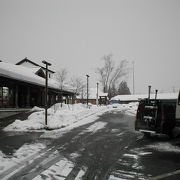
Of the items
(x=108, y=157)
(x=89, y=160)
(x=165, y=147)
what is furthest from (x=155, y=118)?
(x=89, y=160)

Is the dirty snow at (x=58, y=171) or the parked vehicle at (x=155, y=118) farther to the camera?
the parked vehicle at (x=155, y=118)

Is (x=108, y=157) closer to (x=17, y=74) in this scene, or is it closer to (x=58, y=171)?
(x=58, y=171)

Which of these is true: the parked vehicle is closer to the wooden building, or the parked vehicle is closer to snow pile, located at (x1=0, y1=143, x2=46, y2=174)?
snow pile, located at (x1=0, y1=143, x2=46, y2=174)

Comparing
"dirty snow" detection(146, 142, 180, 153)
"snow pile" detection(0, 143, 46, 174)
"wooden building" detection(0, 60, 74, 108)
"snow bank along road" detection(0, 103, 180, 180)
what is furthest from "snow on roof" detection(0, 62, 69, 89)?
"dirty snow" detection(146, 142, 180, 153)

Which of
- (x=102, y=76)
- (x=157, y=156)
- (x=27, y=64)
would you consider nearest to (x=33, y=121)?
(x=157, y=156)

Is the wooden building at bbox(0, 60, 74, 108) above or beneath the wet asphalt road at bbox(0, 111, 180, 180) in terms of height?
above

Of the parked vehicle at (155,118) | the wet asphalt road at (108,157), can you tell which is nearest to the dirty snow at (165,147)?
the wet asphalt road at (108,157)

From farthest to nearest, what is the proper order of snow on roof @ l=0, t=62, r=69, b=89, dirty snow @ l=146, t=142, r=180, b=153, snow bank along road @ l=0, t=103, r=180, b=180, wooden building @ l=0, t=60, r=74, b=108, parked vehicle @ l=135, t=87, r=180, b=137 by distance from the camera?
wooden building @ l=0, t=60, r=74, b=108 → snow on roof @ l=0, t=62, r=69, b=89 → parked vehicle @ l=135, t=87, r=180, b=137 → dirty snow @ l=146, t=142, r=180, b=153 → snow bank along road @ l=0, t=103, r=180, b=180

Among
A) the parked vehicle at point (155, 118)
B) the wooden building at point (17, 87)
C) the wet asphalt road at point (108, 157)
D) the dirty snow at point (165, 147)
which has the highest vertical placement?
the wooden building at point (17, 87)

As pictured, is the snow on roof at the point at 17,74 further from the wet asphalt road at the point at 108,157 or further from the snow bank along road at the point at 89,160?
the snow bank along road at the point at 89,160

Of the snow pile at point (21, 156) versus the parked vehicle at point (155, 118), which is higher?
the parked vehicle at point (155, 118)

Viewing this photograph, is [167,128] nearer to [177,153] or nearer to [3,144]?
[177,153]

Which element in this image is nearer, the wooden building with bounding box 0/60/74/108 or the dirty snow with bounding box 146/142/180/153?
the dirty snow with bounding box 146/142/180/153

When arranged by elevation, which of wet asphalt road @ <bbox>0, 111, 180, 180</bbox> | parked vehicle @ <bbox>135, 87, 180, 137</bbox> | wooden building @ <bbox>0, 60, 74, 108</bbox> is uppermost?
wooden building @ <bbox>0, 60, 74, 108</bbox>
